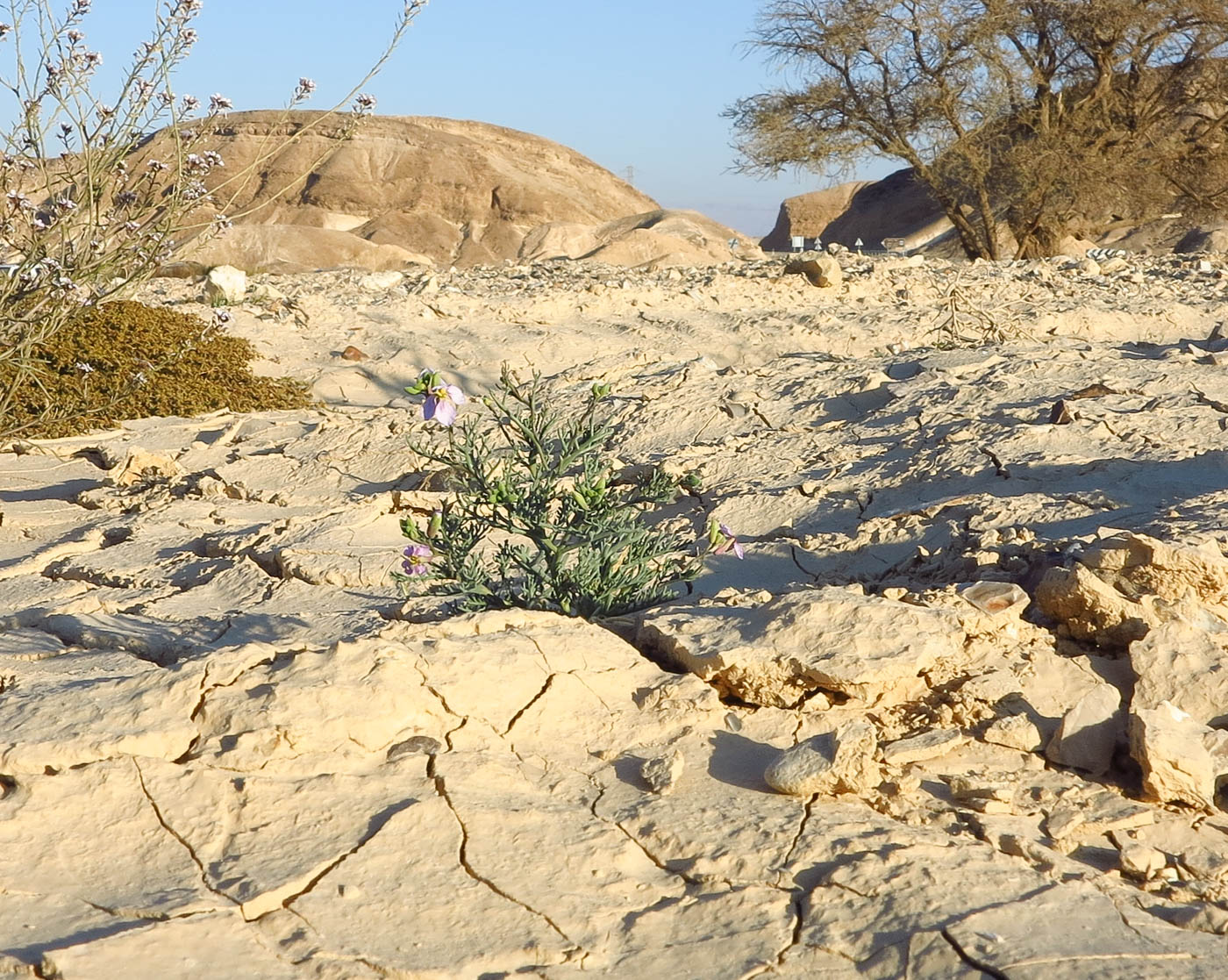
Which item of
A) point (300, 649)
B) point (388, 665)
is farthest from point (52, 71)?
point (388, 665)

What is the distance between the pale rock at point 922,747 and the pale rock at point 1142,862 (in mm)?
396

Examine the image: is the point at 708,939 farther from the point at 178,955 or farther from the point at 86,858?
the point at 86,858

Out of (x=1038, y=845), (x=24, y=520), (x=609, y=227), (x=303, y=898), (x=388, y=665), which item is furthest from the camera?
(x=609, y=227)

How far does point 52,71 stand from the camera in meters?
3.52

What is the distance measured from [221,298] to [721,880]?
25.6 ft

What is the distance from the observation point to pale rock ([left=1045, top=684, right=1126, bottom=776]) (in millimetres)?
2316

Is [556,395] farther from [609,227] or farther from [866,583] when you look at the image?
[609,227]

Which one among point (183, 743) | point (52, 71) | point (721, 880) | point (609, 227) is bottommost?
point (721, 880)

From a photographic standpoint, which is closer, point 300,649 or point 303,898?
point 303,898

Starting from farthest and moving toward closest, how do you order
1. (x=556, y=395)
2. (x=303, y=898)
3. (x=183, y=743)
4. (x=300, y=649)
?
1. (x=556, y=395)
2. (x=300, y=649)
3. (x=183, y=743)
4. (x=303, y=898)

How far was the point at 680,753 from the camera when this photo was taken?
90.1 inches

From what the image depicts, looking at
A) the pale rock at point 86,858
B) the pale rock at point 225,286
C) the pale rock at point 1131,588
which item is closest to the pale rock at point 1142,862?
the pale rock at point 1131,588

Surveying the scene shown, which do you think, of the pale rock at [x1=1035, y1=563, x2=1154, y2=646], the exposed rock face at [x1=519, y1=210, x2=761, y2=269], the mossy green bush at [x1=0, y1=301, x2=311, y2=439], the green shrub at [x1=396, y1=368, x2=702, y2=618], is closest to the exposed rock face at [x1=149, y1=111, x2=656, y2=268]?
the exposed rock face at [x1=519, y1=210, x2=761, y2=269]

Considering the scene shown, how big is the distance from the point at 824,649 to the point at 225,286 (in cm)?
762
